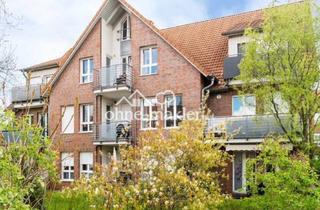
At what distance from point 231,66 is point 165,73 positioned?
4085 millimetres

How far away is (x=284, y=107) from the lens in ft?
50.6

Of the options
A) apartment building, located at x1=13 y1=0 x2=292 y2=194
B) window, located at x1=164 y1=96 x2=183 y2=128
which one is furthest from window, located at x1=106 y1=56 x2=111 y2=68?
window, located at x1=164 y1=96 x2=183 y2=128

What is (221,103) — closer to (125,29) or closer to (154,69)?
(154,69)

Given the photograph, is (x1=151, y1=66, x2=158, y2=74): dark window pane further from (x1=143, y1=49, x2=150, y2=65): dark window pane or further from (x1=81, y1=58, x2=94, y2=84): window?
(x1=81, y1=58, x2=94, y2=84): window

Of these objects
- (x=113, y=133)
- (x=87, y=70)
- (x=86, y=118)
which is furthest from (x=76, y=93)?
(x=113, y=133)

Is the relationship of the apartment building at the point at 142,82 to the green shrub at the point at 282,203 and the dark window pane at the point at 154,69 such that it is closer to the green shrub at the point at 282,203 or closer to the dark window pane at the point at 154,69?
the dark window pane at the point at 154,69

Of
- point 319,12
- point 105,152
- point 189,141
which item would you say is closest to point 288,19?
point 319,12

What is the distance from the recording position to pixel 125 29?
1117 inches

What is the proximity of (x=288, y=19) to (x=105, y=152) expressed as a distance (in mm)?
16230

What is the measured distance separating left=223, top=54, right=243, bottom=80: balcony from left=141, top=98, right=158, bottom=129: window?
4.64 m

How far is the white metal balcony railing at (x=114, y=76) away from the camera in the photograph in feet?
86.1

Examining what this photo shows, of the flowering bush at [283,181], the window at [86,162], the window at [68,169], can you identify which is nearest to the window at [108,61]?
the window at [86,162]

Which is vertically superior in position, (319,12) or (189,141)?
(319,12)

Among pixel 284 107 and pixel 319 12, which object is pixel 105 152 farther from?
pixel 319 12
